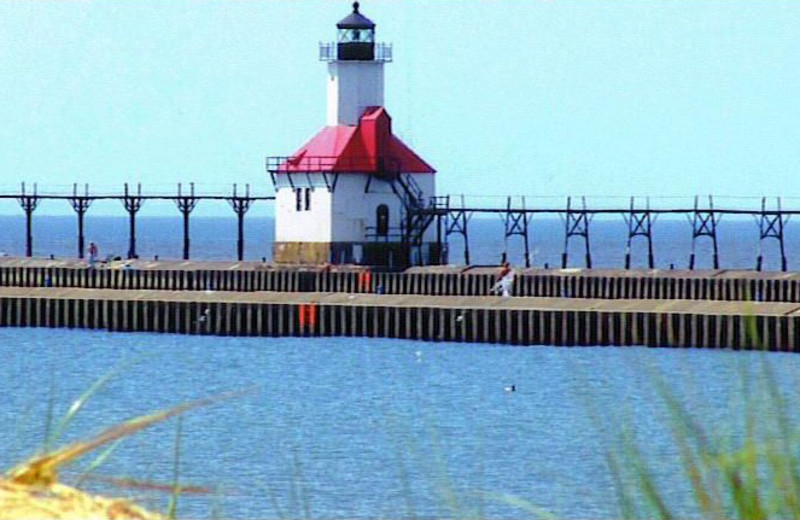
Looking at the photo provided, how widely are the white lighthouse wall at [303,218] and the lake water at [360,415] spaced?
12905 mm

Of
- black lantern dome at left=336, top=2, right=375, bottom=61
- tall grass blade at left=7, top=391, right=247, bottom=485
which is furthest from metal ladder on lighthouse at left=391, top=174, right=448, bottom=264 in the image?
tall grass blade at left=7, top=391, right=247, bottom=485

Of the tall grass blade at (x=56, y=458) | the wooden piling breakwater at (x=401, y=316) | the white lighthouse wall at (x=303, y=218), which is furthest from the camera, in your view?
the white lighthouse wall at (x=303, y=218)

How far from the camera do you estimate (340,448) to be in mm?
25359

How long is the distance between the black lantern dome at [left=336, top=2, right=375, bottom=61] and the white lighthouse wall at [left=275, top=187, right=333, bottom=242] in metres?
4.97

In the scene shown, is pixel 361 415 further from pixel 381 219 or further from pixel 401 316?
pixel 381 219

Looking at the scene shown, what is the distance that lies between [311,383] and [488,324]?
30.6ft

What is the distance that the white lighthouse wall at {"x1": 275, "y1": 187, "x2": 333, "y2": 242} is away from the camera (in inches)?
2400

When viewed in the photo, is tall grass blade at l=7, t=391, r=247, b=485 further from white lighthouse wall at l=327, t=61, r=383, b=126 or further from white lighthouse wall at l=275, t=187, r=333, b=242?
white lighthouse wall at l=327, t=61, r=383, b=126

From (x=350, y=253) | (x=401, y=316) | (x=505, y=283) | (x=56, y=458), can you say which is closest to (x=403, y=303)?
(x=401, y=316)

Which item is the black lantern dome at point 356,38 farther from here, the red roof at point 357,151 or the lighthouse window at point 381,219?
the lighthouse window at point 381,219

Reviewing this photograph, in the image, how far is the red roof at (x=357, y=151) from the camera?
61.3 metres

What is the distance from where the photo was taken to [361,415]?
31297mm

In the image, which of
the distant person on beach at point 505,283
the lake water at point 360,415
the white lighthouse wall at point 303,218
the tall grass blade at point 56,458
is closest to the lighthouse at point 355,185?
the white lighthouse wall at point 303,218

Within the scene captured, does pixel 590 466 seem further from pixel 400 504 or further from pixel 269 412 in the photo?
pixel 269 412
